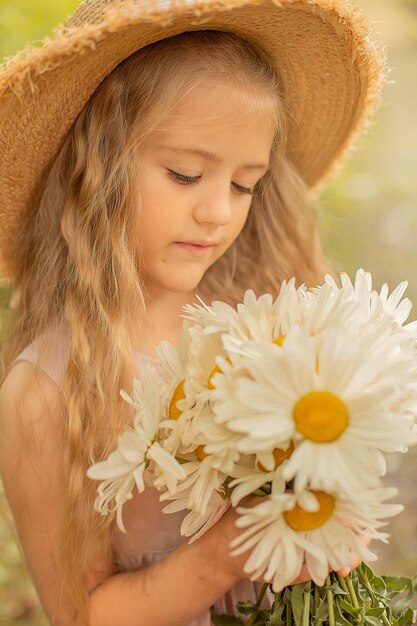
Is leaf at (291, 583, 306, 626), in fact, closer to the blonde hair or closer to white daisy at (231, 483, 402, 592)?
white daisy at (231, 483, 402, 592)

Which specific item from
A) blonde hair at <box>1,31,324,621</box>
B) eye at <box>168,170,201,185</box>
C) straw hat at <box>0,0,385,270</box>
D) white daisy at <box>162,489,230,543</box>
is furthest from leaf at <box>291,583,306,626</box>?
straw hat at <box>0,0,385,270</box>

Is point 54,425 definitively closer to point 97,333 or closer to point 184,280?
point 97,333

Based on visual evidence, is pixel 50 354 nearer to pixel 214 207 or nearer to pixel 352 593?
pixel 214 207

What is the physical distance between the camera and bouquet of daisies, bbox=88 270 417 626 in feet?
2.49

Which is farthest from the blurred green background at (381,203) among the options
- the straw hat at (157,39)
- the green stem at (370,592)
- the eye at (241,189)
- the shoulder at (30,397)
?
the green stem at (370,592)

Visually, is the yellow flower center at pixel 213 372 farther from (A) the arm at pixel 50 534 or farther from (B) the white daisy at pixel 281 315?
(A) the arm at pixel 50 534

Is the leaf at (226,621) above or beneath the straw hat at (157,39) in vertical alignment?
beneath

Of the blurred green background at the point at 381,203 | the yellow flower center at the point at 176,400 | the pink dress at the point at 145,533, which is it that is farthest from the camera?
the blurred green background at the point at 381,203

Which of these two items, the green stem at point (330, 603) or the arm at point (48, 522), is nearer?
the green stem at point (330, 603)

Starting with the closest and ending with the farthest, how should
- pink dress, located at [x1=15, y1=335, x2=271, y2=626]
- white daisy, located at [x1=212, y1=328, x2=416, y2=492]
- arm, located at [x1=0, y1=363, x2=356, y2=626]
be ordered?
white daisy, located at [x1=212, y1=328, x2=416, y2=492], arm, located at [x1=0, y1=363, x2=356, y2=626], pink dress, located at [x1=15, y1=335, x2=271, y2=626]

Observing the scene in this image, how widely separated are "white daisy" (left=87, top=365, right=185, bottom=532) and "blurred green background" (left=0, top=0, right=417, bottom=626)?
1.19 metres

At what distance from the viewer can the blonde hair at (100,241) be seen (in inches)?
47.4

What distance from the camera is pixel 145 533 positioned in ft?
4.28

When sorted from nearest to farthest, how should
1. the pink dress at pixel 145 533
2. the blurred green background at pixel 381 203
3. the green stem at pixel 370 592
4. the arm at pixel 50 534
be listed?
the green stem at pixel 370 592, the arm at pixel 50 534, the pink dress at pixel 145 533, the blurred green background at pixel 381 203
